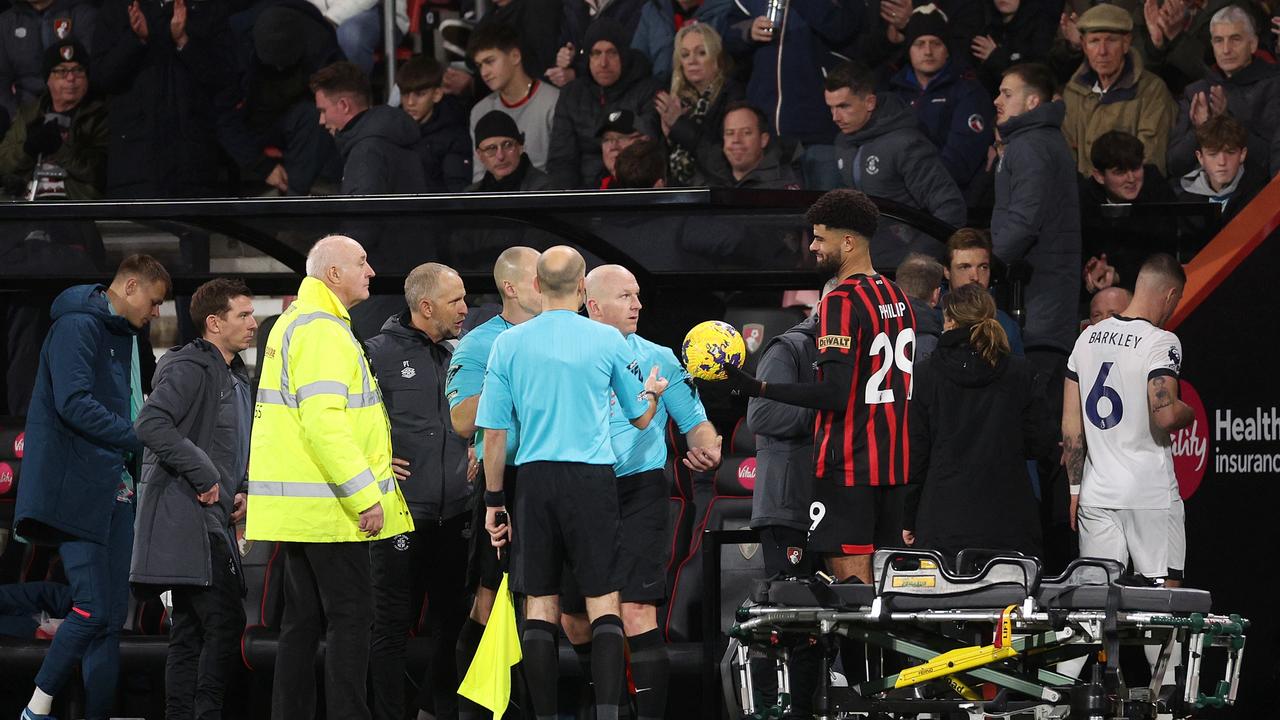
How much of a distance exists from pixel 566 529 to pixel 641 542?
0.44m

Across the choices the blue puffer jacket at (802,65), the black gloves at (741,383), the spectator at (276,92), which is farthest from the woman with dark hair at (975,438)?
the spectator at (276,92)

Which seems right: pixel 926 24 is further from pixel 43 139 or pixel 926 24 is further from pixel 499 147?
pixel 43 139

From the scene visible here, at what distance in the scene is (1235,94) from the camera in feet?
35.1

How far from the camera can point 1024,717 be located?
643 centimetres

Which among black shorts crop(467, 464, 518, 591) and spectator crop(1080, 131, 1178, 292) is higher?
spectator crop(1080, 131, 1178, 292)

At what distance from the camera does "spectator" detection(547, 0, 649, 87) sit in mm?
12289

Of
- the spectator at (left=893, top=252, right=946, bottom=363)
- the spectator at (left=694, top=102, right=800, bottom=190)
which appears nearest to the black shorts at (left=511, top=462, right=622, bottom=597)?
the spectator at (left=893, top=252, right=946, bottom=363)

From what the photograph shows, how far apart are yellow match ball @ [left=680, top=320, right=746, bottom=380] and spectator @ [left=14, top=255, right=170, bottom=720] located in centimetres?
295

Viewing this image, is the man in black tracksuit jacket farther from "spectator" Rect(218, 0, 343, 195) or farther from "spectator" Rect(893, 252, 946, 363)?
"spectator" Rect(218, 0, 343, 195)

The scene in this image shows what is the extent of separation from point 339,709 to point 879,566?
229 cm

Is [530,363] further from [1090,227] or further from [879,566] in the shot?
[1090,227]

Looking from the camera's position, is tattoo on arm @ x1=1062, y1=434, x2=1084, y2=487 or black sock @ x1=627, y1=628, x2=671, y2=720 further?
tattoo on arm @ x1=1062, y1=434, x2=1084, y2=487

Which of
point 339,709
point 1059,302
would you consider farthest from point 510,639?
point 1059,302

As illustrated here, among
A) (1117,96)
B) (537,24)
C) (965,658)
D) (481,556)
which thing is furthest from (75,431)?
(1117,96)
